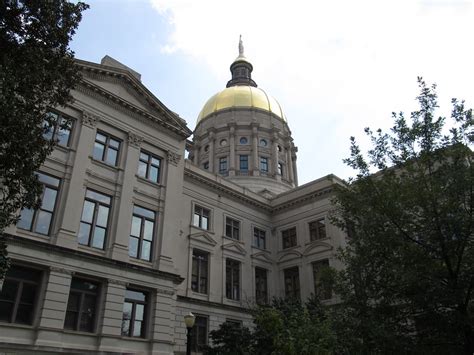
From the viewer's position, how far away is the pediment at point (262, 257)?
128 ft

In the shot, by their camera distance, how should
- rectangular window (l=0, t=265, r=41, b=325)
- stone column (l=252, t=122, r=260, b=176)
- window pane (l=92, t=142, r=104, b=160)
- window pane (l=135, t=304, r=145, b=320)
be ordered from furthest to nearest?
1. stone column (l=252, t=122, r=260, b=176)
2. window pane (l=92, t=142, r=104, b=160)
3. window pane (l=135, t=304, r=145, b=320)
4. rectangular window (l=0, t=265, r=41, b=325)

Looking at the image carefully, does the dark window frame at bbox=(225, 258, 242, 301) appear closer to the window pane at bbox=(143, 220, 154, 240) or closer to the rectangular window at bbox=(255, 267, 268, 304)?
the rectangular window at bbox=(255, 267, 268, 304)

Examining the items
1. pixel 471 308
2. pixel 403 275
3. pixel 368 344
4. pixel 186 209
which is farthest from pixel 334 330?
pixel 186 209

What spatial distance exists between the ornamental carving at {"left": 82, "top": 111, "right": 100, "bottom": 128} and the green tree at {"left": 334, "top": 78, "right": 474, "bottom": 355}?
52.7 ft

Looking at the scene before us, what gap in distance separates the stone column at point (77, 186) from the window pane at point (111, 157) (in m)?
1.34

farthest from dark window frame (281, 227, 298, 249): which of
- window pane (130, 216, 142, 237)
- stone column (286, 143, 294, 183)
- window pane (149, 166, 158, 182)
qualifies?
stone column (286, 143, 294, 183)

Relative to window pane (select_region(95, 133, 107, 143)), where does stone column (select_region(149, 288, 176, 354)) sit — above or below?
below

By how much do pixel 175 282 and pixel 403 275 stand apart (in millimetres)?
15891

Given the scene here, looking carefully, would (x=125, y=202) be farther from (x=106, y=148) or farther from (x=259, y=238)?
(x=259, y=238)

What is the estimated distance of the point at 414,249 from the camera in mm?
15344

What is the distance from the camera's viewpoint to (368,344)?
1455 cm

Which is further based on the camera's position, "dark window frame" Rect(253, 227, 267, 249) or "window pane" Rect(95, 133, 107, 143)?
"dark window frame" Rect(253, 227, 267, 249)

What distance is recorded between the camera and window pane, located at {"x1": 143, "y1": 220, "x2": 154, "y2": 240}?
26922 millimetres

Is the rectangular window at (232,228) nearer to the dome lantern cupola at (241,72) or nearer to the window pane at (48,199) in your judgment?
the window pane at (48,199)
